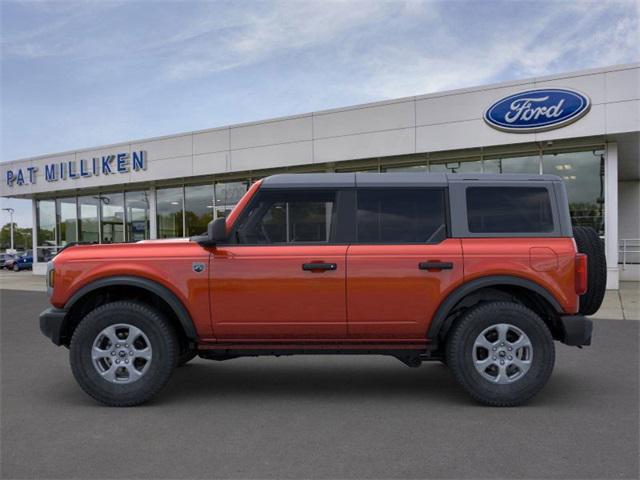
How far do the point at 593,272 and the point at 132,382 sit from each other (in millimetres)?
3977

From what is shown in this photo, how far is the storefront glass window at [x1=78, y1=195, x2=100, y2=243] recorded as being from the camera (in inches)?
918

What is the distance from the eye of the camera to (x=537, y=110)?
13.2m

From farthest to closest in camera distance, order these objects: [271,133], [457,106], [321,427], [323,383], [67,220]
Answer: [67,220] → [271,133] → [457,106] → [323,383] → [321,427]

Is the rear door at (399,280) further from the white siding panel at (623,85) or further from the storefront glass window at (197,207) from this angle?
the storefront glass window at (197,207)

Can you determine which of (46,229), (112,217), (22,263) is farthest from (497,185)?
(22,263)

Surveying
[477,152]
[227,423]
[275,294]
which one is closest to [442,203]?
[275,294]

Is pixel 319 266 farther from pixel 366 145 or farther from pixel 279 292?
pixel 366 145

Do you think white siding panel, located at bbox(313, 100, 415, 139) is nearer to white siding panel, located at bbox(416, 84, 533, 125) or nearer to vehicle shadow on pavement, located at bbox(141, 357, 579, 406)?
white siding panel, located at bbox(416, 84, 533, 125)

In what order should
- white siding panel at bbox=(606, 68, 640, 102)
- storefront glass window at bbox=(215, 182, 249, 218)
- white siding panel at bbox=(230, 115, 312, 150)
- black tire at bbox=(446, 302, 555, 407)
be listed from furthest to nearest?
storefront glass window at bbox=(215, 182, 249, 218) < white siding panel at bbox=(230, 115, 312, 150) < white siding panel at bbox=(606, 68, 640, 102) < black tire at bbox=(446, 302, 555, 407)

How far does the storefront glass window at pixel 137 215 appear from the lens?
71.1 feet

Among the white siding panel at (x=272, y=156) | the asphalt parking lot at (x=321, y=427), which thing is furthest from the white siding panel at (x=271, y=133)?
the asphalt parking lot at (x=321, y=427)

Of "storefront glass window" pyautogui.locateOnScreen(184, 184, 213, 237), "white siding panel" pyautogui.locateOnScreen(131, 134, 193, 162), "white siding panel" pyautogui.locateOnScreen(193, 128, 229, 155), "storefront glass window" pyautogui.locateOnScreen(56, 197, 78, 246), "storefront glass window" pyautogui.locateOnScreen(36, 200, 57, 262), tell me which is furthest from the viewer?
"storefront glass window" pyautogui.locateOnScreen(36, 200, 57, 262)

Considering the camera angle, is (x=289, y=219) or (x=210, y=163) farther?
(x=210, y=163)

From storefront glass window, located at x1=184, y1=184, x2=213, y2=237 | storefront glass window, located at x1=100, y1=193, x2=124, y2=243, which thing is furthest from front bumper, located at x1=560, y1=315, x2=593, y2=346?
storefront glass window, located at x1=100, y1=193, x2=124, y2=243
